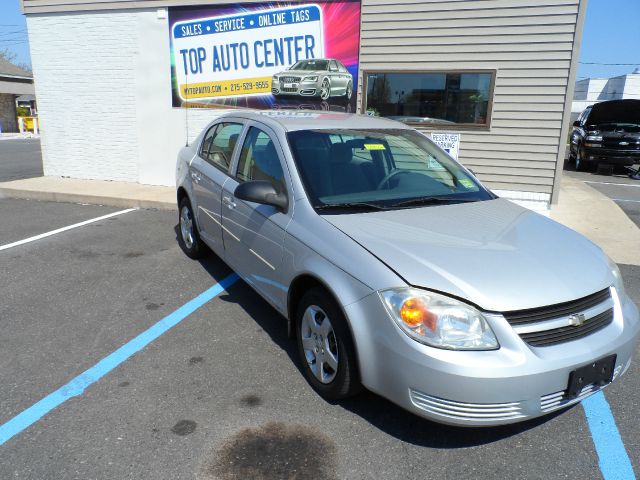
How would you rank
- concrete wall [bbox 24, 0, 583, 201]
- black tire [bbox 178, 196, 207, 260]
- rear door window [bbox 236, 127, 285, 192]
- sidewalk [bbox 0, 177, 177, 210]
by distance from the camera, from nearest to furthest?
rear door window [bbox 236, 127, 285, 192], black tire [bbox 178, 196, 207, 260], concrete wall [bbox 24, 0, 583, 201], sidewalk [bbox 0, 177, 177, 210]

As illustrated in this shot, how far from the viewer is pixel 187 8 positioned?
28.8 feet

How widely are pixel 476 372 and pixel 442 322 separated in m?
0.26

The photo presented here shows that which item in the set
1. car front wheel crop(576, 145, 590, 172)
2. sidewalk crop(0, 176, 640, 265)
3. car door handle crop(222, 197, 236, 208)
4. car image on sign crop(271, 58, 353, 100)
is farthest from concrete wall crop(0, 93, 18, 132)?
car door handle crop(222, 197, 236, 208)

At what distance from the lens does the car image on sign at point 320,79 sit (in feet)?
26.7

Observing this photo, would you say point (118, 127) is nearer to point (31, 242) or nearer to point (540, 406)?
point (31, 242)

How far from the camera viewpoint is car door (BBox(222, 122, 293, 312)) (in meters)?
3.30

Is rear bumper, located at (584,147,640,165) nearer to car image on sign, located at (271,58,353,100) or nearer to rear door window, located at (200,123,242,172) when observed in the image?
car image on sign, located at (271,58,353,100)

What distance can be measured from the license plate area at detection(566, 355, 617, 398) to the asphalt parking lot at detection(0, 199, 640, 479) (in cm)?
42

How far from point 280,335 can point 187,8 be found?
723 cm

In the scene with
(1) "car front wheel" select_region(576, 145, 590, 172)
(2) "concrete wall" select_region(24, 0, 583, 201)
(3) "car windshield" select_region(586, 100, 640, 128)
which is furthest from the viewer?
(3) "car windshield" select_region(586, 100, 640, 128)

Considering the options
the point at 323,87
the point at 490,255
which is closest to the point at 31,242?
the point at 323,87

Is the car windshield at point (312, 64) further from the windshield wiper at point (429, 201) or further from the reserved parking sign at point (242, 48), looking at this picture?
the windshield wiper at point (429, 201)

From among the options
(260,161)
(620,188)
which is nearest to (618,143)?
(620,188)

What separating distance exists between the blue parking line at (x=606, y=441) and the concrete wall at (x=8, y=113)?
3391cm
